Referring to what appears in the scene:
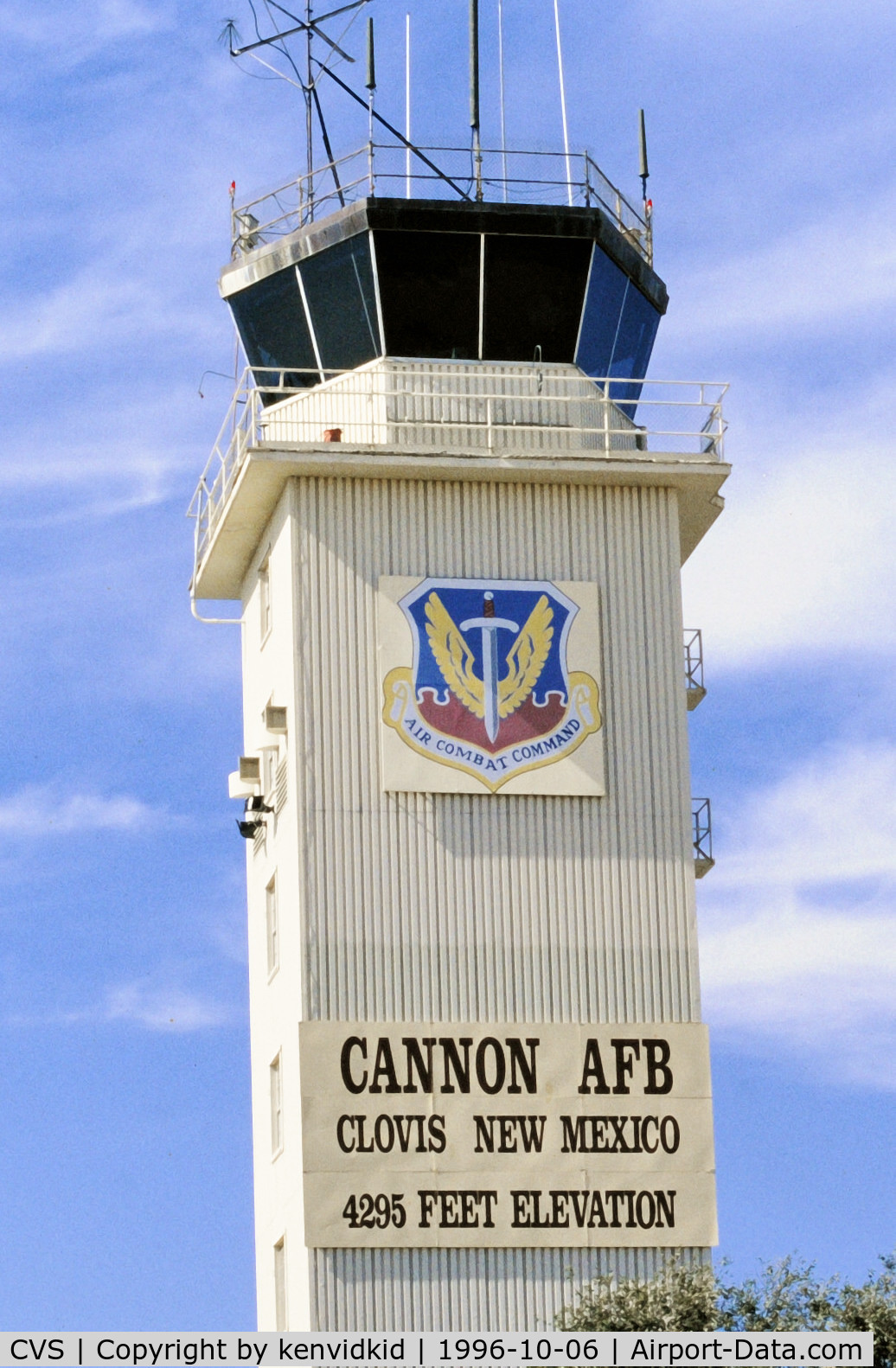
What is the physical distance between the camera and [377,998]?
4341 cm

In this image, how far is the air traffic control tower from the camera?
42938 mm

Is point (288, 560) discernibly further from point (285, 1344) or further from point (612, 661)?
point (285, 1344)

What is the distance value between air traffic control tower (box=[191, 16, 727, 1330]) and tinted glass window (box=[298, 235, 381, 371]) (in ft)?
0.21

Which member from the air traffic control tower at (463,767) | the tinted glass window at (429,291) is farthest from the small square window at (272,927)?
the tinted glass window at (429,291)

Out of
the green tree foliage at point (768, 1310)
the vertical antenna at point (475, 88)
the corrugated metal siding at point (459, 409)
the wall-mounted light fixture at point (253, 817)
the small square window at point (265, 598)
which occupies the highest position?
the vertical antenna at point (475, 88)

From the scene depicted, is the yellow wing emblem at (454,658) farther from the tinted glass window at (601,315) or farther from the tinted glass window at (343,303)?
the tinted glass window at (601,315)

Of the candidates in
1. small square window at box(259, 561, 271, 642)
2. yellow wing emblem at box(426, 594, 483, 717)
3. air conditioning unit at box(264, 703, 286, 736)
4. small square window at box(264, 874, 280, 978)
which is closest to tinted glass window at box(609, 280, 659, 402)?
yellow wing emblem at box(426, 594, 483, 717)

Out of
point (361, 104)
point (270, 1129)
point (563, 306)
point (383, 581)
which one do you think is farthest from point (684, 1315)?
point (361, 104)

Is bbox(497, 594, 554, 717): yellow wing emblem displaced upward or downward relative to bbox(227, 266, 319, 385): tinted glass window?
downward

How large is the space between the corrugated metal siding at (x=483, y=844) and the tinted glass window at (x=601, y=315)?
2621 millimetres

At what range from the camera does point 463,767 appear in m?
44.6

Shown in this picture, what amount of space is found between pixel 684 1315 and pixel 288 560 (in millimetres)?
13484

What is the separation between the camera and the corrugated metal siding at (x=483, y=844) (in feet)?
140

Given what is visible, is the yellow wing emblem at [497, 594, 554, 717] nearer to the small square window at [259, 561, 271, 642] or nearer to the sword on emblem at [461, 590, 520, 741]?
the sword on emblem at [461, 590, 520, 741]
